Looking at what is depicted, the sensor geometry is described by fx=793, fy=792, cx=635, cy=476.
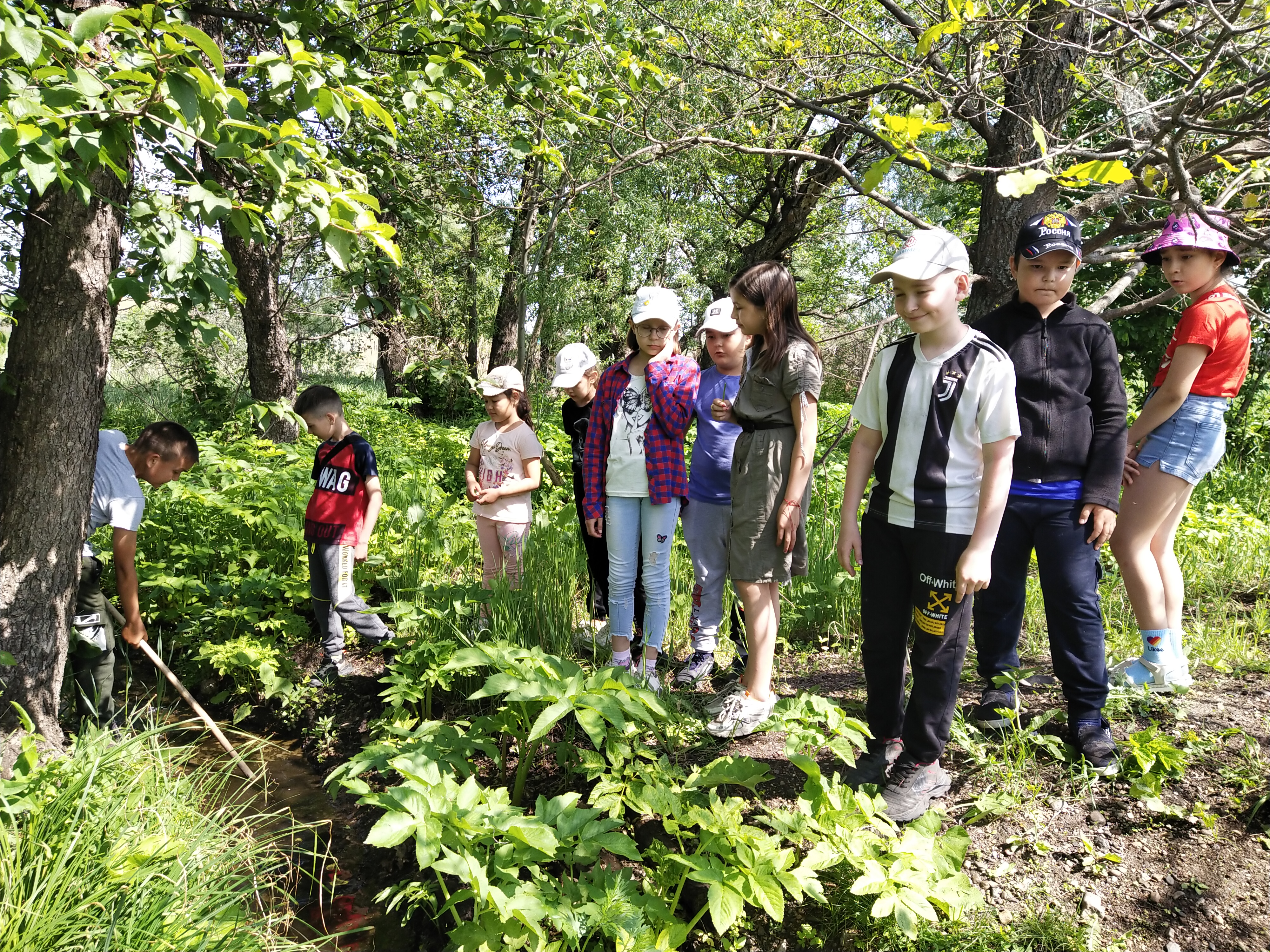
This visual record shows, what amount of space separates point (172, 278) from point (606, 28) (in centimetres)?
295

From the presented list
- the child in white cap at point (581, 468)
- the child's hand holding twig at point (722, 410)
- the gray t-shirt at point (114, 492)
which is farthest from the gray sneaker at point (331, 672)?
the child's hand holding twig at point (722, 410)

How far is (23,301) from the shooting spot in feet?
8.89

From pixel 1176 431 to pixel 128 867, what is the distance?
137 inches

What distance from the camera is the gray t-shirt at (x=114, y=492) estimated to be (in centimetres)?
320


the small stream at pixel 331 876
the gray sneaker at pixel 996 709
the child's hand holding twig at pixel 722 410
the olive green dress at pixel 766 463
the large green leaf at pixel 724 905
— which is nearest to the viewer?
the large green leaf at pixel 724 905

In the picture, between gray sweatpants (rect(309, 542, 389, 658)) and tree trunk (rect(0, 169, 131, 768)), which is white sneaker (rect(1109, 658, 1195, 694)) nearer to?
gray sweatpants (rect(309, 542, 389, 658))

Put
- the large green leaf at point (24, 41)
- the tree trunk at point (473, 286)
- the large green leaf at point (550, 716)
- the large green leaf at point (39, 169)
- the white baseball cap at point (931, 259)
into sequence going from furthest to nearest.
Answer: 1. the tree trunk at point (473, 286)
2. the white baseball cap at point (931, 259)
3. the large green leaf at point (550, 716)
4. the large green leaf at point (39, 169)
5. the large green leaf at point (24, 41)

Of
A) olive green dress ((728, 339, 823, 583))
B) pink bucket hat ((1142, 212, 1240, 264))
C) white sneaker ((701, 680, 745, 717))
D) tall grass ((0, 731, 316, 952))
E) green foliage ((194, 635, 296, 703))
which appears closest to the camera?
tall grass ((0, 731, 316, 952))

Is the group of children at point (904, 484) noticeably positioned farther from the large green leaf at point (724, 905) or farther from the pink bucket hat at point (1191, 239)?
the large green leaf at point (724, 905)

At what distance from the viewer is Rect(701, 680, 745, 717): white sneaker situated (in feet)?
9.67

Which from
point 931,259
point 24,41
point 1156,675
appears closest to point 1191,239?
point 931,259

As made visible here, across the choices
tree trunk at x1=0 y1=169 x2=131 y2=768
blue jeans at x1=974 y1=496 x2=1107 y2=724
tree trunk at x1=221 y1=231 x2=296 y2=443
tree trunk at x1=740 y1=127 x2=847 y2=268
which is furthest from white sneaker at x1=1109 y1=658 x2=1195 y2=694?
tree trunk at x1=740 y1=127 x2=847 y2=268

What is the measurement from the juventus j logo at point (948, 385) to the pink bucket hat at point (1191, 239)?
1.07 m

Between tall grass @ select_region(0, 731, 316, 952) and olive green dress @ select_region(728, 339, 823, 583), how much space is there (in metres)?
1.82
